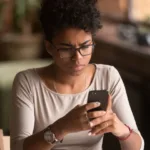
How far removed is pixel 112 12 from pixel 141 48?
0.91 m

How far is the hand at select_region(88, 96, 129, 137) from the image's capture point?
4.13 feet

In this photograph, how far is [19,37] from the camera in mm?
3988

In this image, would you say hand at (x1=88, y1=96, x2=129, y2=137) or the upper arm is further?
the upper arm

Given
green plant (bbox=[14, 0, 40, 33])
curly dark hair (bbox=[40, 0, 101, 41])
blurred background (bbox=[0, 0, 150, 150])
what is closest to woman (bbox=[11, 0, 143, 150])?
curly dark hair (bbox=[40, 0, 101, 41])

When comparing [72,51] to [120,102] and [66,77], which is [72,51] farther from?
[120,102]

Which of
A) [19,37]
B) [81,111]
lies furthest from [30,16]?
[81,111]

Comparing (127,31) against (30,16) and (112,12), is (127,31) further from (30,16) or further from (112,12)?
(30,16)

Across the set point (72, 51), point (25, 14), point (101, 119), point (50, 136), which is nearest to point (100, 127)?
point (101, 119)

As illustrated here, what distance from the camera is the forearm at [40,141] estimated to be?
1281 mm

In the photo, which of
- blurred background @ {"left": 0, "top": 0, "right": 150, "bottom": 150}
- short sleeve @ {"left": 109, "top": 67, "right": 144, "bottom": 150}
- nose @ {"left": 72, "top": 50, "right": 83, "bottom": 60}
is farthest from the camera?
blurred background @ {"left": 0, "top": 0, "right": 150, "bottom": 150}

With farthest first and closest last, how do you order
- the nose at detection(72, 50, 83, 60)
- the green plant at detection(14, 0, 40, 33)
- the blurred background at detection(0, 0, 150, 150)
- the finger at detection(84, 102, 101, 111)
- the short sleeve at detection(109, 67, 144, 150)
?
the green plant at detection(14, 0, 40, 33)
the blurred background at detection(0, 0, 150, 150)
the short sleeve at detection(109, 67, 144, 150)
the nose at detection(72, 50, 83, 60)
the finger at detection(84, 102, 101, 111)

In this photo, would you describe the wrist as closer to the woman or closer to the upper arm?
the woman

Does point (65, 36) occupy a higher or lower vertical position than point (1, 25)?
higher

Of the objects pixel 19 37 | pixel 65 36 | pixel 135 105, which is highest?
pixel 65 36
